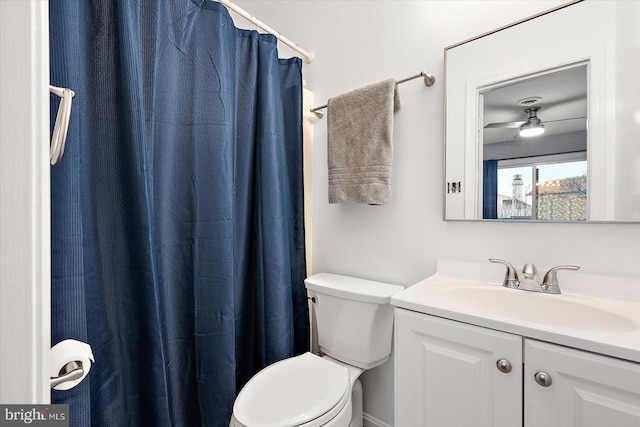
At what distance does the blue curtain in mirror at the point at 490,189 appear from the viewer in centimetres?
109

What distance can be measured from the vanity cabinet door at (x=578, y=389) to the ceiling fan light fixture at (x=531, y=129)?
0.73m

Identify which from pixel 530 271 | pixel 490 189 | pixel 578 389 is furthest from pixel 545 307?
pixel 490 189

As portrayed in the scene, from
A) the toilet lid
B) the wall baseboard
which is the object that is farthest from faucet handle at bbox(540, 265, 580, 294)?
the wall baseboard

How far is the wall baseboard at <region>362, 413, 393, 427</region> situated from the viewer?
1.41 m

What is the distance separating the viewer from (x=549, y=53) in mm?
982

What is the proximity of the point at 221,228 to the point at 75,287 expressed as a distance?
0.50m

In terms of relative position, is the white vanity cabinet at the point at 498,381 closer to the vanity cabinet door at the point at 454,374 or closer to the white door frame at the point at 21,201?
the vanity cabinet door at the point at 454,374

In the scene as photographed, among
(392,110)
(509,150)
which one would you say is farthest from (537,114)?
(392,110)

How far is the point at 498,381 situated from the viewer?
744 millimetres

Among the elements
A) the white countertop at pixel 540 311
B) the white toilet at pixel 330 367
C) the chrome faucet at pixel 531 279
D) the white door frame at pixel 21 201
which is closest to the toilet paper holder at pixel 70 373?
the white door frame at pixel 21 201

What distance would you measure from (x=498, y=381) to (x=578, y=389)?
0.16 meters

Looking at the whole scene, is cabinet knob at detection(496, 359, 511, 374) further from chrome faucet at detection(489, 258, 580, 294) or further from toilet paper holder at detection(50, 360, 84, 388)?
toilet paper holder at detection(50, 360, 84, 388)

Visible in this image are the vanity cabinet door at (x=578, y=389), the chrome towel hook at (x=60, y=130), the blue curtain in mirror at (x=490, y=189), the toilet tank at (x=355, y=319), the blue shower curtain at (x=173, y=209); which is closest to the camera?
the chrome towel hook at (x=60, y=130)

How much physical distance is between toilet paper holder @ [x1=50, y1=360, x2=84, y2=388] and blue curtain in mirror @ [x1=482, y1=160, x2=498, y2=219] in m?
1.27
